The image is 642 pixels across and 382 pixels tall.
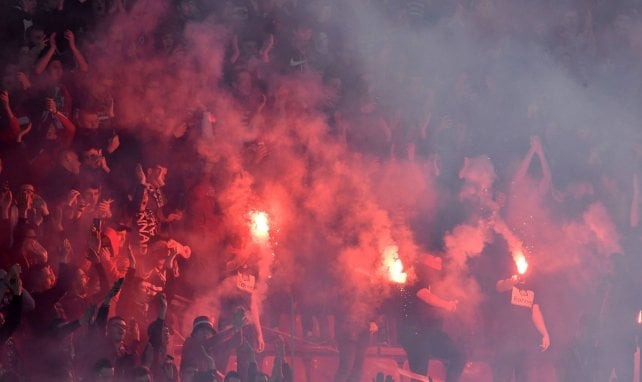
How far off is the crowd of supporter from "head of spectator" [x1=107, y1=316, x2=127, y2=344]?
0.01 m

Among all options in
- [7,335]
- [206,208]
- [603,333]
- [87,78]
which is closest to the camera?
[7,335]

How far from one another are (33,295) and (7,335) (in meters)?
0.36

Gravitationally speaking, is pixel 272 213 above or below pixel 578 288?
above

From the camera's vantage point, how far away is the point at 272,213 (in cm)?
761

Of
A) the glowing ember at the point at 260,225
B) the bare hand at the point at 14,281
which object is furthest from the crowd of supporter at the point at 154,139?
the glowing ember at the point at 260,225

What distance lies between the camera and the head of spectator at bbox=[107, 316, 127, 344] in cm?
655

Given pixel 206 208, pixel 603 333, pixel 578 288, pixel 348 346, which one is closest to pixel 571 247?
pixel 578 288

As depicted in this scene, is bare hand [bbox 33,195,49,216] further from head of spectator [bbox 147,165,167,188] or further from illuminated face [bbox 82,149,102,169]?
head of spectator [bbox 147,165,167,188]

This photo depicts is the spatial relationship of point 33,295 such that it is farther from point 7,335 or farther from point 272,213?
point 272,213

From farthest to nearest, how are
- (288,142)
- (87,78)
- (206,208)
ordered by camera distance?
(288,142) → (206,208) → (87,78)

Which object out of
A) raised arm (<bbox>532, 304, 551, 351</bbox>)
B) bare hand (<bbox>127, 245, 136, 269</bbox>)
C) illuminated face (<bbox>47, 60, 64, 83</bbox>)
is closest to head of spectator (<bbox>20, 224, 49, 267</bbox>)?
bare hand (<bbox>127, 245, 136, 269</bbox>)

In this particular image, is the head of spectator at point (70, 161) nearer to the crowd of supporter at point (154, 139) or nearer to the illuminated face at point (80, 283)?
the crowd of supporter at point (154, 139)

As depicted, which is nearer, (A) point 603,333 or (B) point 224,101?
(B) point 224,101

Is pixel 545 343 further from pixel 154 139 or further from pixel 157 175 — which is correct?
pixel 154 139
